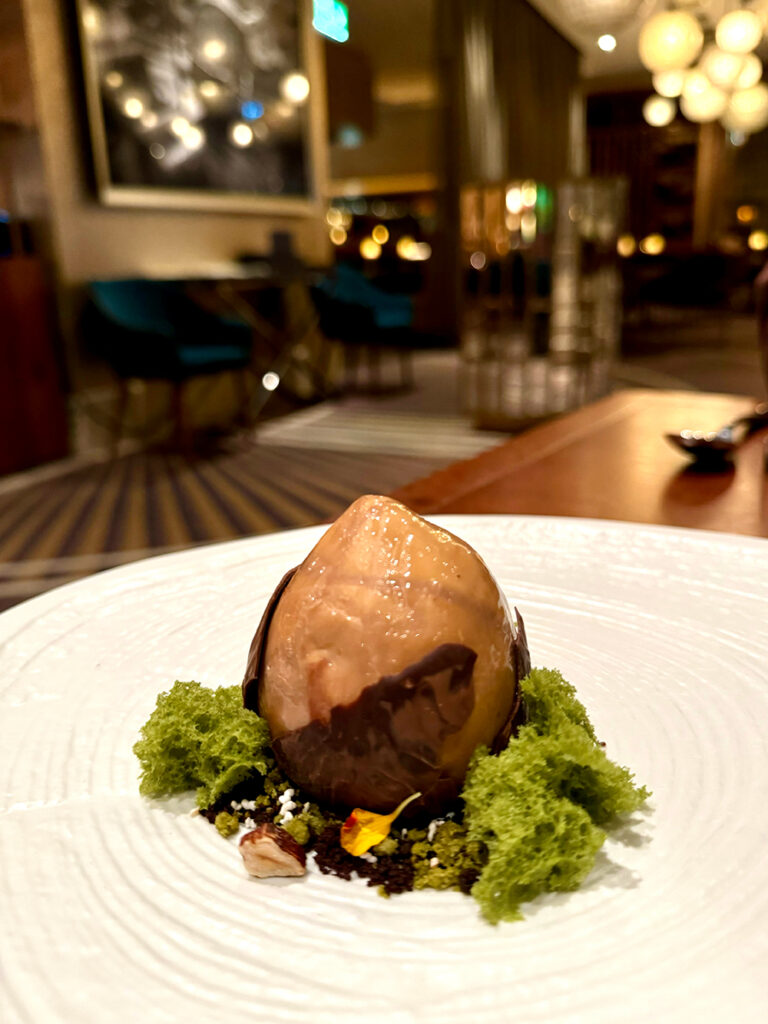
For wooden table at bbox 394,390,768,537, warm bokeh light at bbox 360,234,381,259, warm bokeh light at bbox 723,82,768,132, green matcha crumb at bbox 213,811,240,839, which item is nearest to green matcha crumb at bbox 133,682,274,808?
green matcha crumb at bbox 213,811,240,839

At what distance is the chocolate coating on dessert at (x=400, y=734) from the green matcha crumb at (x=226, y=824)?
0.05 meters

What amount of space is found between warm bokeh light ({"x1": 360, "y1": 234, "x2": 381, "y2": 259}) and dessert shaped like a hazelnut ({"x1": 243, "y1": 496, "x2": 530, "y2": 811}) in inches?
Answer: 384

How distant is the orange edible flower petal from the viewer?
41cm

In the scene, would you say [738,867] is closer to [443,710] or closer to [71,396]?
[443,710]

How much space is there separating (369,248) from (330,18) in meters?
3.53

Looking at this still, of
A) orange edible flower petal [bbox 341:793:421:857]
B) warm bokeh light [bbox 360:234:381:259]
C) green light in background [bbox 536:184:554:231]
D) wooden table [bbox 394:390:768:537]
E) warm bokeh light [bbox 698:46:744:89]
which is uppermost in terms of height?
warm bokeh light [bbox 698:46:744:89]

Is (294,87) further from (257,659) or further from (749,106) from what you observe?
(257,659)

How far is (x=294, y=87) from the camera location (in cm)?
535

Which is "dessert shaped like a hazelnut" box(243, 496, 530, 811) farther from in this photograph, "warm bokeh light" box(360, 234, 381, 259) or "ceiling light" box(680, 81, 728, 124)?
"warm bokeh light" box(360, 234, 381, 259)

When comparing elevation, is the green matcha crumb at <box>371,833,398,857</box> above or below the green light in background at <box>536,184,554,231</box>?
below

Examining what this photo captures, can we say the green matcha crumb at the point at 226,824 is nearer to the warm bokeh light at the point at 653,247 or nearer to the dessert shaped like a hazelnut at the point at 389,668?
the dessert shaped like a hazelnut at the point at 389,668

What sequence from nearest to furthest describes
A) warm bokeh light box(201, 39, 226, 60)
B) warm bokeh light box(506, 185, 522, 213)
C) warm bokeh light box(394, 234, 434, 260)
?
warm bokeh light box(506, 185, 522, 213), warm bokeh light box(201, 39, 226, 60), warm bokeh light box(394, 234, 434, 260)

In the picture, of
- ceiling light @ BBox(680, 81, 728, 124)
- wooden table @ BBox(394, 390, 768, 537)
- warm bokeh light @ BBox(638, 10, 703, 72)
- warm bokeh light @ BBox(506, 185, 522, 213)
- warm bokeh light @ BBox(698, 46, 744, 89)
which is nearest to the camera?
wooden table @ BBox(394, 390, 768, 537)

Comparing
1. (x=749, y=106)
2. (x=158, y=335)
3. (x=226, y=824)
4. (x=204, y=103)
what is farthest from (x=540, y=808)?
(x=204, y=103)
